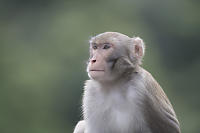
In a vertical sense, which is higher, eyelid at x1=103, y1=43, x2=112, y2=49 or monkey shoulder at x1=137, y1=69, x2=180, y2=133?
eyelid at x1=103, y1=43, x2=112, y2=49

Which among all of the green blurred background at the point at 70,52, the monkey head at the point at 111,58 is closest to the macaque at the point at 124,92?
the monkey head at the point at 111,58

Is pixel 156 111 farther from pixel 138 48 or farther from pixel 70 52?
pixel 70 52

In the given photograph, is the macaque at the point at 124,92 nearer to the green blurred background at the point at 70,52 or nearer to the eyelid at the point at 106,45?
the eyelid at the point at 106,45

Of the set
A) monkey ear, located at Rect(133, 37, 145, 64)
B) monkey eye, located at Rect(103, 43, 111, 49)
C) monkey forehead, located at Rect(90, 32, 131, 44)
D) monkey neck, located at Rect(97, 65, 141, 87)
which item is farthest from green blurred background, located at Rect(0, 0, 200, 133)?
monkey eye, located at Rect(103, 43, 111, 49)

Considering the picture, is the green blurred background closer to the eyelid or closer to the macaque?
the macaque

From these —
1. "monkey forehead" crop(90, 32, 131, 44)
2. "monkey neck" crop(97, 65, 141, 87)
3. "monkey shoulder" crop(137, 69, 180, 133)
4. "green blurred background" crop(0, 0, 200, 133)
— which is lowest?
"green blurred background" crop(0, 0, 200, 133)

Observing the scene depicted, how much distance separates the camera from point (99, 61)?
1326 centimetres

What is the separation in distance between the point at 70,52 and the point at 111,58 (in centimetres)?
2684

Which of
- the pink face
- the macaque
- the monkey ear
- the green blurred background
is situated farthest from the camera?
the green blurred background

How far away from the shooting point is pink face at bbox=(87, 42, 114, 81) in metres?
13.2

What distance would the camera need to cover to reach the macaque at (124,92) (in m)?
13.4

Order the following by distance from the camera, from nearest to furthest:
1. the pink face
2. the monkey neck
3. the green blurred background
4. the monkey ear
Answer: the pink face < the monkey neck < the monkey ear < the green blurred background

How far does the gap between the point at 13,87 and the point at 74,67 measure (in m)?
6.37

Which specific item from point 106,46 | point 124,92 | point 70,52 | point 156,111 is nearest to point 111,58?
point 106,46
